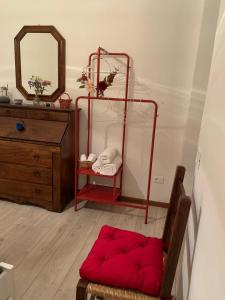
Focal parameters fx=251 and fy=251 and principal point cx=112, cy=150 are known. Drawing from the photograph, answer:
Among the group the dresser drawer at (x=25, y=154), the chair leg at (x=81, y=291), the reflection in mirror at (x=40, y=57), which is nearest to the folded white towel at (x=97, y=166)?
the dresser drawer at (x=25, y=154)

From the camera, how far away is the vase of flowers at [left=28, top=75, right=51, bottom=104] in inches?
114

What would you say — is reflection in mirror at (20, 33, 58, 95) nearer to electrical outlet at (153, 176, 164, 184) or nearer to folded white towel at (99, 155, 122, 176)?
folded white towel at (99, 155, 122, 176)

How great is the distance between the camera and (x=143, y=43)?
255 cm

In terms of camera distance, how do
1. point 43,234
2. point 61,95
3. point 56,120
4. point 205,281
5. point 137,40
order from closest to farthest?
point 205,281
point 43,234
point 137,40
point 56,120
point 61,95

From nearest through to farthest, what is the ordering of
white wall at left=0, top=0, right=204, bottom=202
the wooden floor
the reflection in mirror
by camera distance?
1. the wooden floor
2. white wall at left=0, top=0, right=204, bottom=202
3. the reflection in mirror

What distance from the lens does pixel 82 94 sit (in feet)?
9.36

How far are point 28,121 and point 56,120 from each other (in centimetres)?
32

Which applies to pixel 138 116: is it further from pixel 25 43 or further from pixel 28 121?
pixel 25 43

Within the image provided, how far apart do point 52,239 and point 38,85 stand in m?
1.70

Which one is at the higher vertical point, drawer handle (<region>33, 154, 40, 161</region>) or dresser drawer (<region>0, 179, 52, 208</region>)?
drawer handle (<region>33, 154, 40, 161</region>)

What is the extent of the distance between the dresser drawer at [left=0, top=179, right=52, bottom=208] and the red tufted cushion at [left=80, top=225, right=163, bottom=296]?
1362mm

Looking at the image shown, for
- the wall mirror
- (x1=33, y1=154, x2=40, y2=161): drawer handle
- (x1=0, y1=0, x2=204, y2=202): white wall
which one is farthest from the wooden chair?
the wall mirror

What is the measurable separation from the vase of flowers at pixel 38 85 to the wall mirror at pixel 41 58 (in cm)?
3

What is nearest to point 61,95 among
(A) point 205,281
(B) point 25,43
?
(B) point 25,43
